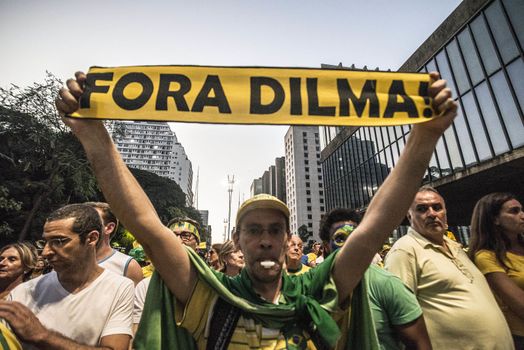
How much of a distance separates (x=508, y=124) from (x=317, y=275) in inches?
593

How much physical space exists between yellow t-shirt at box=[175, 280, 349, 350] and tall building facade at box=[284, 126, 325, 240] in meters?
84.1

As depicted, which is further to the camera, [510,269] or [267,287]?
[510,269]

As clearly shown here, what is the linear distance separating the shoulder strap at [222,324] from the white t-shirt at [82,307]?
1.00 metres

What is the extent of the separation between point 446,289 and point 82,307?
9.52 feet

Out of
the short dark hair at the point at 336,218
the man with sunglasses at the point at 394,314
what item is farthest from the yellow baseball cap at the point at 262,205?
the short dark hair at the point at 336,218

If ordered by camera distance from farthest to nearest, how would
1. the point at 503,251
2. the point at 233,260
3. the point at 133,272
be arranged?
the point at 233,260
the point at 133,272
the point at 503,251

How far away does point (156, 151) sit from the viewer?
140375 mm

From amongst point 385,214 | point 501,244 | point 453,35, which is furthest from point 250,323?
point 453,35

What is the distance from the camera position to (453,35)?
15.2 meters

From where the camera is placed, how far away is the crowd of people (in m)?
1.58

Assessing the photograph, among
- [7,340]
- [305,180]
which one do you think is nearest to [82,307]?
[7,340]

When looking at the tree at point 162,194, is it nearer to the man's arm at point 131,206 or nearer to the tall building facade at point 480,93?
the tall building facade at point 480,93

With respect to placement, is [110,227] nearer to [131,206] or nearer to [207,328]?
[131,206]

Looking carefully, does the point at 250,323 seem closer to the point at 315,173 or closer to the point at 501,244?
the point at 501,244
